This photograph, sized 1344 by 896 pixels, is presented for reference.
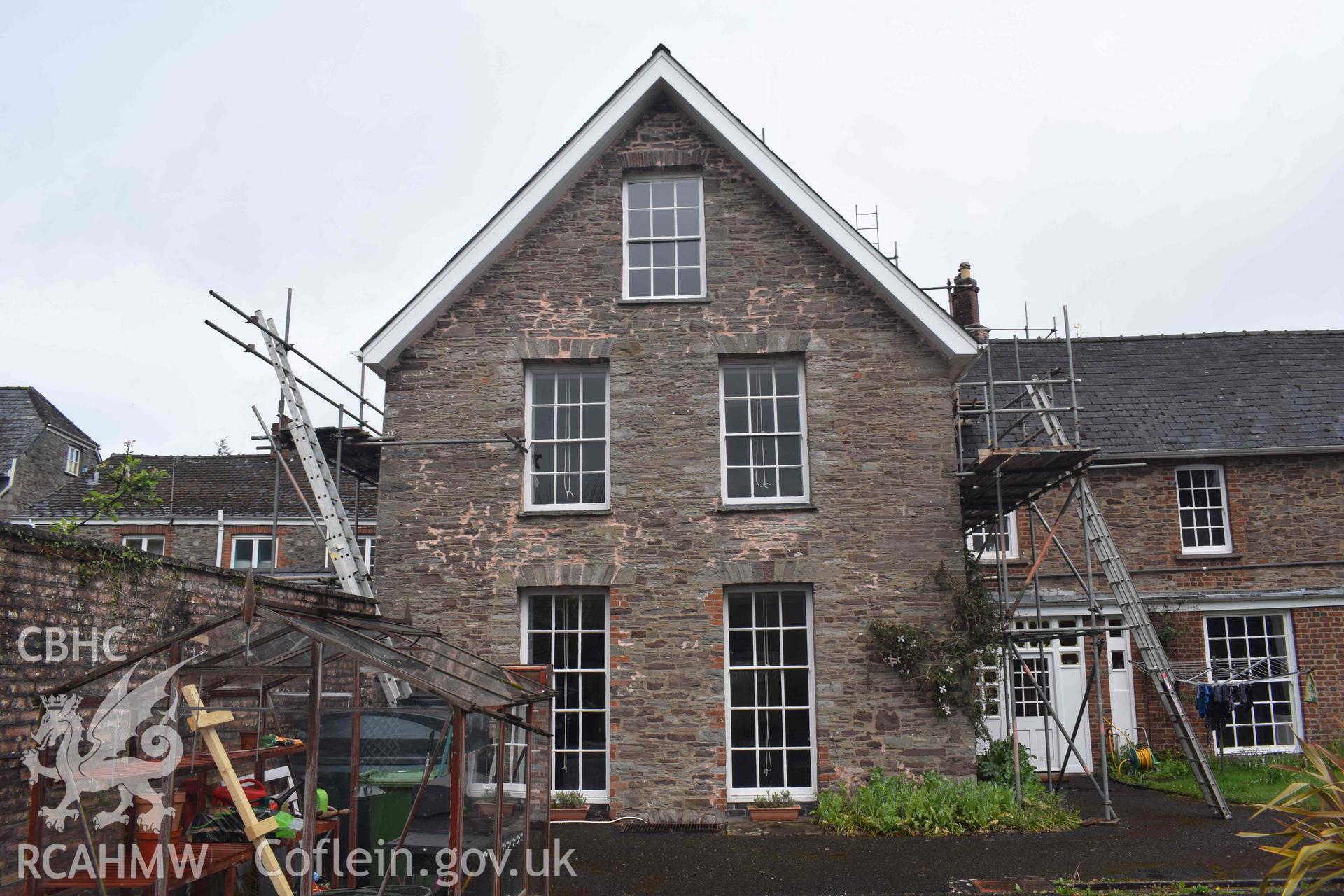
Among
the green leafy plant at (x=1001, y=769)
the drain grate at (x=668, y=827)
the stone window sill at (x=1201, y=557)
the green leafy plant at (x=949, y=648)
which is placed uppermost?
the stone window sill at (x=1201, y=557)

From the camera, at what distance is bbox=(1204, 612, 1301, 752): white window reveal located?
17.4m

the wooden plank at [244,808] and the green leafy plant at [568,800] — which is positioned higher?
the wooden plank at [244,808]

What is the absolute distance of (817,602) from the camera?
12.4m

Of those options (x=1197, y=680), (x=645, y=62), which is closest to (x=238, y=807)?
(x=645, y=62)

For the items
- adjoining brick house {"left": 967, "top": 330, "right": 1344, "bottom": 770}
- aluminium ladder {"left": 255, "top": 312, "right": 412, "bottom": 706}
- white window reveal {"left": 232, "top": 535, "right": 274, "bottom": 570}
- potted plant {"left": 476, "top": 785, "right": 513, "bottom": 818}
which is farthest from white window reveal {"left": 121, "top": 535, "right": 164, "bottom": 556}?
potted plant {"left": 476, "top": 785, "right": 513, "bottom": 818}

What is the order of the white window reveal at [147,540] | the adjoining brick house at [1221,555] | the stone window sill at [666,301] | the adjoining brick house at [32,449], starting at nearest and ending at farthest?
the stone window sill at [666,301], the adjoining brick house at [1221,555], the white window reveal at [147,540], the adjoining brick house at [32,449]

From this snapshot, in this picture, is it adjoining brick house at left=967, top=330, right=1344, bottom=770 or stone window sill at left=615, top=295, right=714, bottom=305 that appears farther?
adjoining brick house at left=967, top=330, right=1344, bottom=770

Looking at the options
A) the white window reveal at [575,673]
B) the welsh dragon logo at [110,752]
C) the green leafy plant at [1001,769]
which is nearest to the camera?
the welsh dragon logo at [110,752]

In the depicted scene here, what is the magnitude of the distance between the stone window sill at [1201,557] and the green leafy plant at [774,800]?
959 cm

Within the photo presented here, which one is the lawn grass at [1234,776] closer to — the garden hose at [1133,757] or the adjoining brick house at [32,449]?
the garden hose at [1133,757]

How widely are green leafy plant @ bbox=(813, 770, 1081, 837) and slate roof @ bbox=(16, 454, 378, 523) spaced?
68.5ft

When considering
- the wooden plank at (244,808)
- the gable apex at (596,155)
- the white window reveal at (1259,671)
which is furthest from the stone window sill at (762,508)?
the white window reveal at (1259,671)

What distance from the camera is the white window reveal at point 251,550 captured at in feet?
104

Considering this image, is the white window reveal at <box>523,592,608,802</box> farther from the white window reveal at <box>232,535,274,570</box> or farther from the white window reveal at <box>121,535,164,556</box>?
the white window reveal at <box>121,535,164,556</box>
